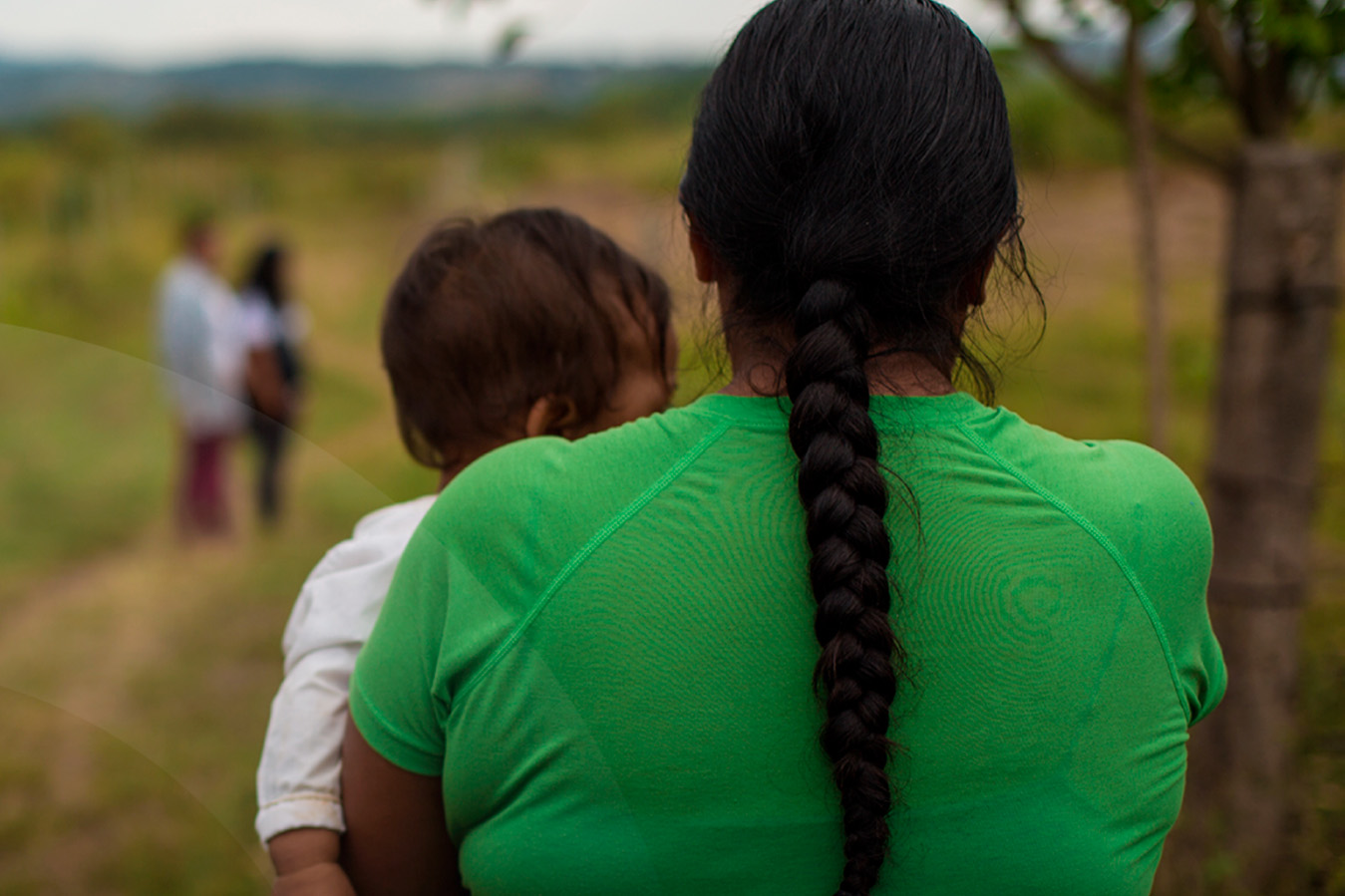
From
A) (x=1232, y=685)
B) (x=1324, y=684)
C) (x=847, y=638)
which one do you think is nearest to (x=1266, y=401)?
(x=1232, y=685)

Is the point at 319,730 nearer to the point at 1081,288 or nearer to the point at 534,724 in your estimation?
the point at 534,724

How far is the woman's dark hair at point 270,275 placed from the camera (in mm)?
6160

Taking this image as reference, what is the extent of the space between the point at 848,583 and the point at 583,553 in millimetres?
199

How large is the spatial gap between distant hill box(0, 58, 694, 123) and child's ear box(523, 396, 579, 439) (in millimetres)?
17949

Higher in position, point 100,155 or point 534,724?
point 534,724

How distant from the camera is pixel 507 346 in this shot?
1499mm

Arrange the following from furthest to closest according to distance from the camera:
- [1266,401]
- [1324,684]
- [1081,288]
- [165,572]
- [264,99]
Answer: [264,99]
[1081,288]
[1324,684]
[1266,401]
[165,572]

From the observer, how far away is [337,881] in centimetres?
112

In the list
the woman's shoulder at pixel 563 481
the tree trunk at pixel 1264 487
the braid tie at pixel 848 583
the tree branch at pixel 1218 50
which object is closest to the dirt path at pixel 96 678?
the woman's shoulder at pixel 563 481

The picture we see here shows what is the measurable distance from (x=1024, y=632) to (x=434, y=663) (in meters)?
0.46

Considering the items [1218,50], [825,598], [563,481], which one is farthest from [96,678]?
[1218,50]

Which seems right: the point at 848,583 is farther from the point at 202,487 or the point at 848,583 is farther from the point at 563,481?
the point at 202,487

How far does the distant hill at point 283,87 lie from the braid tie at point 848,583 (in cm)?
1857

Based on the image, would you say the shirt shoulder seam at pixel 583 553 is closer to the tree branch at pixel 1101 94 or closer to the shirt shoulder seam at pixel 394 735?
the shirt shoulder seam at pixel 394 735
